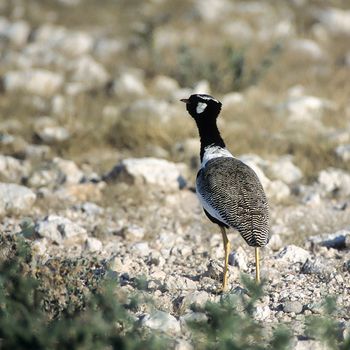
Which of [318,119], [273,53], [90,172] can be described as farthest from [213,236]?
[273,53]

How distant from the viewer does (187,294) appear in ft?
14.3

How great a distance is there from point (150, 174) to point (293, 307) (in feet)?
9.97

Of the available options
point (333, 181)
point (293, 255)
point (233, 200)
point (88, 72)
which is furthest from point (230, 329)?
point (88, 72)

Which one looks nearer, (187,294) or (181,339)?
(181,339)

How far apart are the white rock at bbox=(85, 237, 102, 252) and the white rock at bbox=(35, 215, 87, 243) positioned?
14cm

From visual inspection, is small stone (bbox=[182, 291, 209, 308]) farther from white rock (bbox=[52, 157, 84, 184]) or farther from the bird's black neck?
white rock (bbox=[52, 157, 84, 184])

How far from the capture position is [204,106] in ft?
17.3

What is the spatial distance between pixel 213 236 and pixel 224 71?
475 centimetres

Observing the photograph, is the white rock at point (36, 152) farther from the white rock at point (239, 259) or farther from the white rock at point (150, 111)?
the white rock at point (239, 259)

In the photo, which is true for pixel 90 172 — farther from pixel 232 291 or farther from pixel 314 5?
Answer: pixel 314 5

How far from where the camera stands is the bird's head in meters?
5.26

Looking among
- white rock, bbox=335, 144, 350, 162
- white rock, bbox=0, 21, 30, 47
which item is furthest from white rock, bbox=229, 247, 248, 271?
white rock, bbox=0, 21, 30, 47

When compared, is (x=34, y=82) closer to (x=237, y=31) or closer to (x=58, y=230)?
(x=237, y=31)

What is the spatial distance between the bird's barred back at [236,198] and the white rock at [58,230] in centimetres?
137
